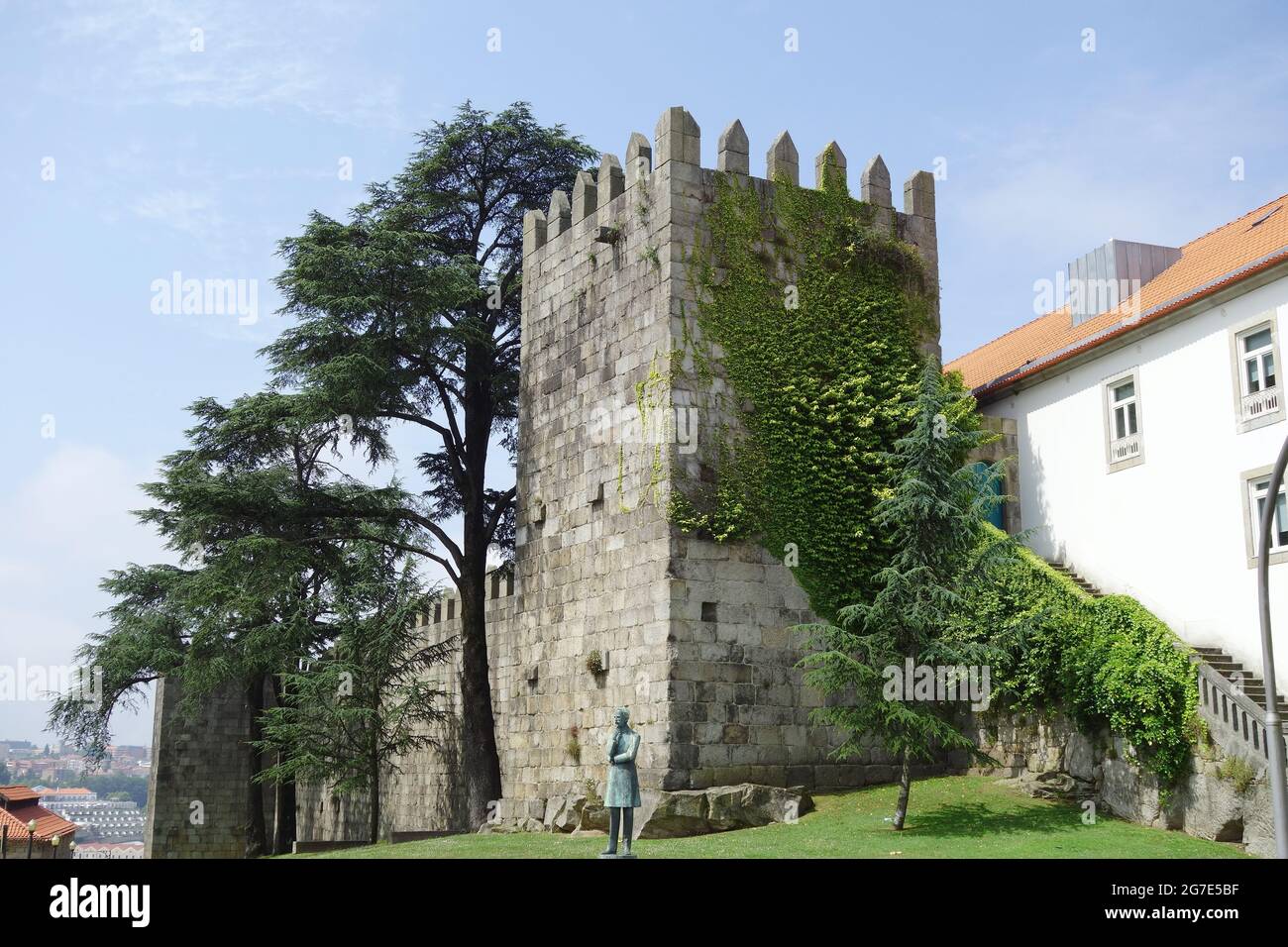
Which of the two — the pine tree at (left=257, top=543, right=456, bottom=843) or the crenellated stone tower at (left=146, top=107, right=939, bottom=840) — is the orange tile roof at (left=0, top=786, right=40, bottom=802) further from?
the crenellated stone tower at (left=146, top=107, right=939, bottom=840)

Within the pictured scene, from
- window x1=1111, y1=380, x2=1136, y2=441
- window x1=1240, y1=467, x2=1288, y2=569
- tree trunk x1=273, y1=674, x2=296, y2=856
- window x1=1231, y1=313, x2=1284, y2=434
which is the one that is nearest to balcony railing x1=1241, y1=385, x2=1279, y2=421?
window x1=1231, y1=313, x2=1284, y2=434

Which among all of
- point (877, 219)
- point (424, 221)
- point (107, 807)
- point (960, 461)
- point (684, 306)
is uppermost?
point (424, 221)

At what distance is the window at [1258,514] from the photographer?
18328 millimetres

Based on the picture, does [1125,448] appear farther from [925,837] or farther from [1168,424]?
[925,837]

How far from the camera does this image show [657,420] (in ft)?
66.1

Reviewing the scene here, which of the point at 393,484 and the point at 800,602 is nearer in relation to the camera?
the point at 800,602

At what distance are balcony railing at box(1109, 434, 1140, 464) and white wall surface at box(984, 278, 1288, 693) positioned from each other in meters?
0.24

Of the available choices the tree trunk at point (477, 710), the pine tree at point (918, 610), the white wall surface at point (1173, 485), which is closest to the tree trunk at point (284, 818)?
the tree trunk at point (477, 710)

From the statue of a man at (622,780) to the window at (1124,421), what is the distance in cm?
1043

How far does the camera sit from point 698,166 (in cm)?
2100

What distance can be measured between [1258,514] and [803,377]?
22.5 feet

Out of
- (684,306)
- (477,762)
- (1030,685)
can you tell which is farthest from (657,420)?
(477,762)

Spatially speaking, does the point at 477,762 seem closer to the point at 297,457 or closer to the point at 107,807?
the point at 297,457

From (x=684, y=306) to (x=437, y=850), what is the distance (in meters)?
8.81
